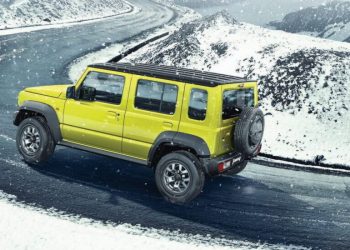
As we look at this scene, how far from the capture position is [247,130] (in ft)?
22.7

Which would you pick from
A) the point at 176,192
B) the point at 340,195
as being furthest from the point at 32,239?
the point at 340,195

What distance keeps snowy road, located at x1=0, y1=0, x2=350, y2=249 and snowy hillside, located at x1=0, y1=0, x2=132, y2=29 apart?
2269cm

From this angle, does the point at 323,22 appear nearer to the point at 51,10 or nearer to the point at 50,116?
the point at 51,10

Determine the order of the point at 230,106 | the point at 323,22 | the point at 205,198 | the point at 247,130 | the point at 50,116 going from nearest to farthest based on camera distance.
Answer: the point at 247,130
the point at 230,106
the point at 205,198
the point at 50,116
the point at 323,22

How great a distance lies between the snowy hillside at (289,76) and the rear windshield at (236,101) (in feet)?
9.71

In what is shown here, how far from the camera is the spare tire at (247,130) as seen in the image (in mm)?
6910

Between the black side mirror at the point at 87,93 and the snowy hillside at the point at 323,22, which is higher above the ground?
the snowy hillside at the point at 323,22

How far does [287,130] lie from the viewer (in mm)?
11398

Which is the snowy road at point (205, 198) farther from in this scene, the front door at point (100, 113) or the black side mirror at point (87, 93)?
the black side mirror at point (87, 93)

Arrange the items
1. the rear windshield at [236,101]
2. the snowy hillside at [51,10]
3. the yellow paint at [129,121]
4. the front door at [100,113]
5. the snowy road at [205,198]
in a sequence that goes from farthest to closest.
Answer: the snowy hillside at [51,10] → the front door at [100,113] → the rear windshield at [236,101] → the yellow paint at [129,121] → the snowy road at [205,198]

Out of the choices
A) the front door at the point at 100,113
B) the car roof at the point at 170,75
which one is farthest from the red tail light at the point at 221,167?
the front door at the point at 100,113

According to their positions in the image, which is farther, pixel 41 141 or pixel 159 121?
pixel 41 141

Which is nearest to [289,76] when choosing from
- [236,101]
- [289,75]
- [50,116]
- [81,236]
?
[289,75]

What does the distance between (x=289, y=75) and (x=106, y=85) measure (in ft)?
23.3
